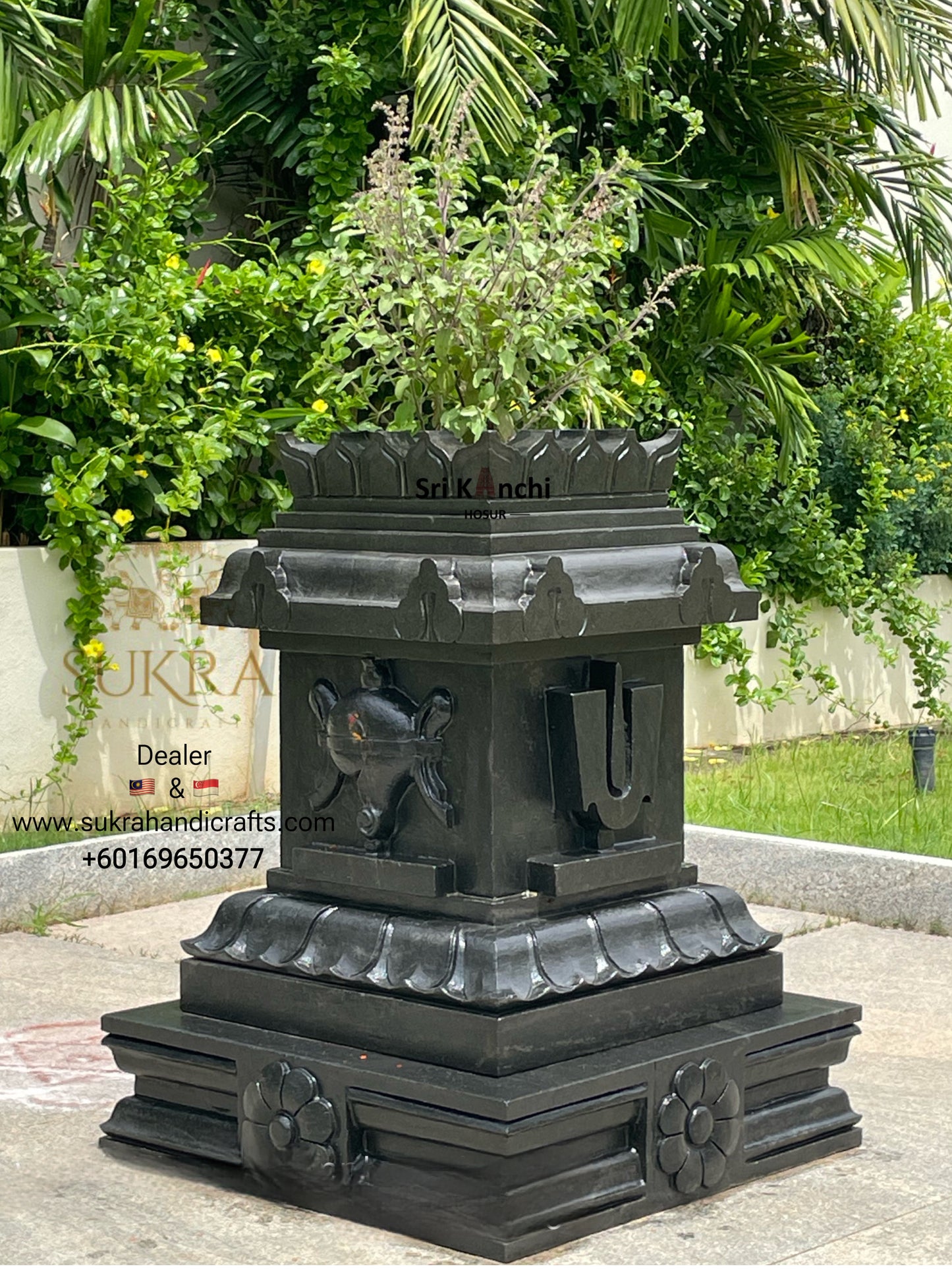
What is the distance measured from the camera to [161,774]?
282 inches

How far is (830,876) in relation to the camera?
19.9ft

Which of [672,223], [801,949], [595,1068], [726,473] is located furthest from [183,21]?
[595,1068]

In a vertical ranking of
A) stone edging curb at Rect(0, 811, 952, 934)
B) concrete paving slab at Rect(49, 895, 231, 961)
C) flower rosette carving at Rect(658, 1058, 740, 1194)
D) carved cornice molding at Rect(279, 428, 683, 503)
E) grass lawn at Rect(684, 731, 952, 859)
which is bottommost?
flower rosette carving at Rect(658, 1058, 740, 1194)

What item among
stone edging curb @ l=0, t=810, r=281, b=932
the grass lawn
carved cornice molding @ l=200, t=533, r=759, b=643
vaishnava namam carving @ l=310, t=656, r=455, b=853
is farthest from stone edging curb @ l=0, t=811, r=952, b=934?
vaishnava namam carving @ l=310, t=656, r=455, b=853

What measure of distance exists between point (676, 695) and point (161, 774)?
381 cm

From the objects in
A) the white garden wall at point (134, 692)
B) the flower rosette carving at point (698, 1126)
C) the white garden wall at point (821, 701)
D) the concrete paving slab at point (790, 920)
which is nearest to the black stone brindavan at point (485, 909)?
the flower rosette carving at point (698, 1126)

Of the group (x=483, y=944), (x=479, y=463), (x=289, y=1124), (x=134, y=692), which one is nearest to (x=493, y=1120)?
(x=483, y=944)

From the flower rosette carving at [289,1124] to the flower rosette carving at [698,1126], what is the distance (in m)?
0.63

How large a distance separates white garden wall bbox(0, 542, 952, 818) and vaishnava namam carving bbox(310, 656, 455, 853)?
136 inches

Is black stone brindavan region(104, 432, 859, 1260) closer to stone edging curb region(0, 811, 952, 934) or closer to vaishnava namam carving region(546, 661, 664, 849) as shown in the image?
vaishnava namam carving region(546, 661, 664, 849)

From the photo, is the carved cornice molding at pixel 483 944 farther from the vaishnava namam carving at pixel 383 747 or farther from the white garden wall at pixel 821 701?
the white garden wall at pixel 821 701

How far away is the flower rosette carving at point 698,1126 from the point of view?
340cm

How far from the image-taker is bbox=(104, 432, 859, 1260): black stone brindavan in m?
3.28

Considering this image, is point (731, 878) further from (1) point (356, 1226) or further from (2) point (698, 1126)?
(1) point (356, 1226)
